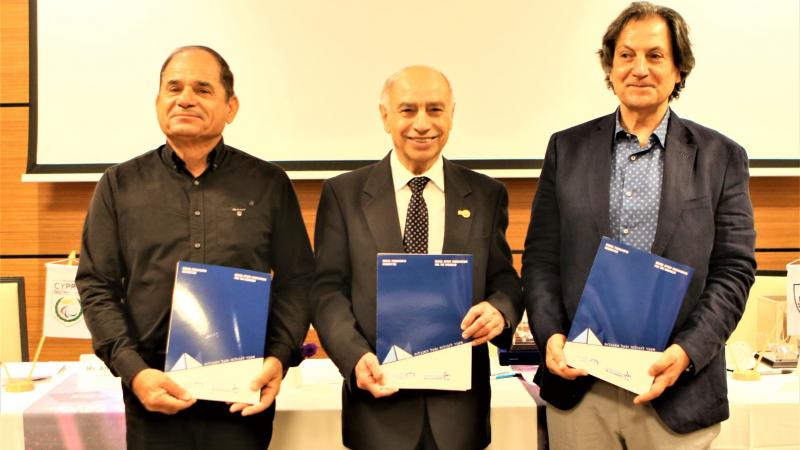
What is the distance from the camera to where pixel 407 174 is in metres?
1.84

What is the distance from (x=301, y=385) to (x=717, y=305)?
1326 millimetres

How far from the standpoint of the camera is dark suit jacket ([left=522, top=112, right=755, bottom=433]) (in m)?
1.68

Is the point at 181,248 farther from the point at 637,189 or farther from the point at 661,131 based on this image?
the point at 661,131

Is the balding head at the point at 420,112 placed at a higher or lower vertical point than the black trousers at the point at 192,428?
higher

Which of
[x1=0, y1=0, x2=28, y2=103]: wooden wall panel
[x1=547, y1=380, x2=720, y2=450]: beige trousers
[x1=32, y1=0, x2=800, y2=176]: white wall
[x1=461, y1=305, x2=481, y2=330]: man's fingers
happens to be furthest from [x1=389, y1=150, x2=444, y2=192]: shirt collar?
[x1=0, y1=0, x2=28, y2=103]: wooden wall panel

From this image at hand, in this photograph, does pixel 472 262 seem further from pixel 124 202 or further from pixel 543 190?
pixel 124 202

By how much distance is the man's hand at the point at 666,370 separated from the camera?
163 cm

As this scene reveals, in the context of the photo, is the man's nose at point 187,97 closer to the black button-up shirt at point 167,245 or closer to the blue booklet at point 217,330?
the black button-up shirt at point 167,245

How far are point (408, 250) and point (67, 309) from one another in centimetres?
144

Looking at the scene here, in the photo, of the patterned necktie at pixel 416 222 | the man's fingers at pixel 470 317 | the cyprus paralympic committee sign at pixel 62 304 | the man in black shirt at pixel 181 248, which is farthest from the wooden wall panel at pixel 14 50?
the man's fingers at pixel 470 317

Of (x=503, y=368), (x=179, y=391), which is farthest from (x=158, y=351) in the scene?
(x=503, y=368)

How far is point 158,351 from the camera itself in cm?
175

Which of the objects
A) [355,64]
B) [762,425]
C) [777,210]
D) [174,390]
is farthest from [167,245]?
[777,210]

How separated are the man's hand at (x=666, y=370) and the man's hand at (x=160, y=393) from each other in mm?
1070
